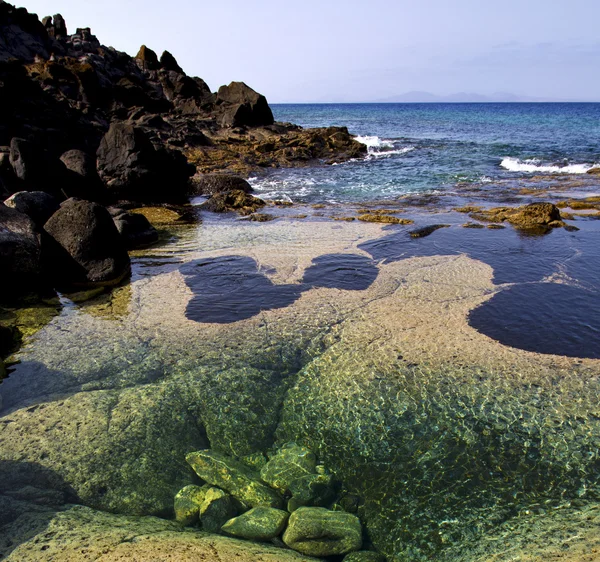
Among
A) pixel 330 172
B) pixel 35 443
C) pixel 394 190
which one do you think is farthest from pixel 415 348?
pixel 330 172

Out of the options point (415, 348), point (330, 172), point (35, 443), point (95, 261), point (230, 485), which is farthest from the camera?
point (330, 172)

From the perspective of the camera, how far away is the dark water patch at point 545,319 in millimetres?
6746

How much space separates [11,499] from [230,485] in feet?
6.45

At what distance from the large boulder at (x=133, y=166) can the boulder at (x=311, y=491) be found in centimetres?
1672

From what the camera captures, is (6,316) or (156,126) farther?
(156,126)

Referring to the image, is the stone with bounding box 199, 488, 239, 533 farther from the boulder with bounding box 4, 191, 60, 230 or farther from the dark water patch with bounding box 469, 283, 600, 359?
the boulder with bounding box 4, 191, 60, 230

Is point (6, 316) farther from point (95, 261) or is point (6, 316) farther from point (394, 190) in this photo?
point (394, 190)

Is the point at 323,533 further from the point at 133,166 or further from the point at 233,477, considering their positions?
the point at 133,166

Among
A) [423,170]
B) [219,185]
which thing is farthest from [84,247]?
[423,170]

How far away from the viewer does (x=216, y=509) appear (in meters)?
4.32

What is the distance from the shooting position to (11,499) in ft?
14.0

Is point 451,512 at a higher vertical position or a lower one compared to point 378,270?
lower

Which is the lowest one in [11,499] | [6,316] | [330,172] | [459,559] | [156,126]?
[459,559]

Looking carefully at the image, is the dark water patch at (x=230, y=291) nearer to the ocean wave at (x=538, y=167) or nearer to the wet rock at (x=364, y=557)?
the wet rock at (x=364, y=557)
